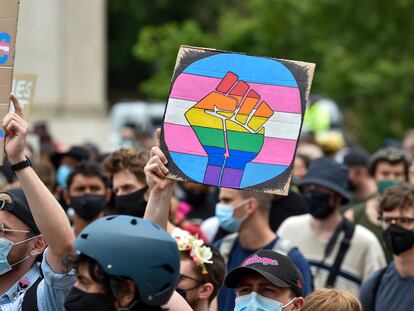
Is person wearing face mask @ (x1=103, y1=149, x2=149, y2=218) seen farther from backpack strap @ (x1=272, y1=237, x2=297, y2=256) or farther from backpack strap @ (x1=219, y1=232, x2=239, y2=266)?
backpack strap @ (x1=272, y1=237, x2=297, y2=256)

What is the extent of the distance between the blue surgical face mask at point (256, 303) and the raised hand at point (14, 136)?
1.26 meters

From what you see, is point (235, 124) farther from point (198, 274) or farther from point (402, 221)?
point (402, 221)

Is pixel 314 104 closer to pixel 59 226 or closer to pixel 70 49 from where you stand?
pixel 70 49

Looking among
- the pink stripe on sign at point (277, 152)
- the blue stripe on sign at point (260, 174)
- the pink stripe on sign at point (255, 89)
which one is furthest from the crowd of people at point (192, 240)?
the pink stripe on sign at point (277, 152)

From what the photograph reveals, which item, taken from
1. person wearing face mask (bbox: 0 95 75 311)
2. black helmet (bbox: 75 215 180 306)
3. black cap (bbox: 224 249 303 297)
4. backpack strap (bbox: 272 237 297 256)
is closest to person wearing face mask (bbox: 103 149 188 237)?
backpack strap (bbox: 272 237 297 256)

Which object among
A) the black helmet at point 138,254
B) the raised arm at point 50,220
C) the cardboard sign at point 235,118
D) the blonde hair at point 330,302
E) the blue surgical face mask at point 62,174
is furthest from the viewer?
the blue surgical face mask at point 62,174

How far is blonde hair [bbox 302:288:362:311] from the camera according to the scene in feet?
18.5

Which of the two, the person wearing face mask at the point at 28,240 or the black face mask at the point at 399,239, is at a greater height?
the person wearing face mask at the point at 28,240

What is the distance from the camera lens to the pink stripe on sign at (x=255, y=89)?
539cm

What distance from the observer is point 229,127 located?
541cm

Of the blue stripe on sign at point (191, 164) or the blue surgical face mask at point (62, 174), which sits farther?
the blue surgical face mask at point (62, 174)

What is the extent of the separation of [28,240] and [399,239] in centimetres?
272

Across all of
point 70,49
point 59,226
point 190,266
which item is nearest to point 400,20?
point 70,49

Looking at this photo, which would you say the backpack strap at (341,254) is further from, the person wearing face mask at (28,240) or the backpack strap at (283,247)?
the person wearing face mask at (28,240)
